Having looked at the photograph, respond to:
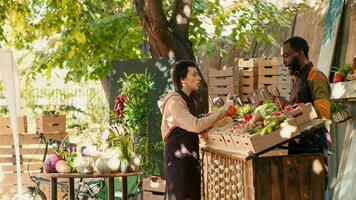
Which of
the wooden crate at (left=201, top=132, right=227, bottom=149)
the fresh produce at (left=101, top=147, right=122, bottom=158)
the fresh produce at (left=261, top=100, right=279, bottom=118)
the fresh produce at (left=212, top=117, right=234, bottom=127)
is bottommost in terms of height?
the fresh produce at (left=101, top=147, right=122, bottom=158)

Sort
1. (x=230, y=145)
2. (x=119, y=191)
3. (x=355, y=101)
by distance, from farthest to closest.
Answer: (x=119, y=191) → (x=355, y=101) → (x=230, y=145)

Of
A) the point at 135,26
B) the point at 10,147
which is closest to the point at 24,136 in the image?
the point at 10,147

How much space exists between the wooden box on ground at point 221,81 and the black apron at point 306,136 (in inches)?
264

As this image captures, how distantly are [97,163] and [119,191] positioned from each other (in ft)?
6.48

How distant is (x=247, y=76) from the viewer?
1332cm

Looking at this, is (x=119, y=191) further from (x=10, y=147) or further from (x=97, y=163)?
(x=10, y=147)

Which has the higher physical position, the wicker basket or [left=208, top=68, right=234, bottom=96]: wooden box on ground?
[left=208, top=68, right=234, bottom=96]: wooden box on ground

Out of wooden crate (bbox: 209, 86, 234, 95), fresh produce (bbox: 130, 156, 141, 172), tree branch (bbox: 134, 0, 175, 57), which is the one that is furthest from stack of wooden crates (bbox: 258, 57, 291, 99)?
fresh produce (bbox: 130, 156, 141, 172)

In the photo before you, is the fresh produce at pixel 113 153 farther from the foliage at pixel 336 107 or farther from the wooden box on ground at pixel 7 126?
the wooden box on ground at pixel 7 126

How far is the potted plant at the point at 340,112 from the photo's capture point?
10000mm

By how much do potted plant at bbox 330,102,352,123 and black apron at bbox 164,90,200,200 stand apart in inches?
129

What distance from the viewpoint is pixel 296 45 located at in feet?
22.1

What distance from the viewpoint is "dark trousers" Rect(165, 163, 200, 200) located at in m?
7.11

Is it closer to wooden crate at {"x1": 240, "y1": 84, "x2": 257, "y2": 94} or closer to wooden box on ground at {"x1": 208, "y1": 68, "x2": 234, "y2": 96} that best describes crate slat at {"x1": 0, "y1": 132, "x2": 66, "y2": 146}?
wooden box on ground at {"x1": 208, "y1": 68, "x2": 234, "y2": 96}
